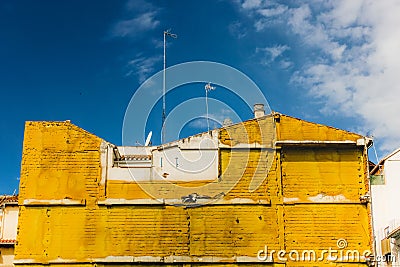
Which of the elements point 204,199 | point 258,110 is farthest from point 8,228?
point 258,110

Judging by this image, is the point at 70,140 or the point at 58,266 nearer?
the point at 58,266

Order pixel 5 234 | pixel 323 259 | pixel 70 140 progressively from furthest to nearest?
pixel 5 234, pixel 70 140, pixel 323 259

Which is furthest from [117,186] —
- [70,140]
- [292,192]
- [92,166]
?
[292,192]

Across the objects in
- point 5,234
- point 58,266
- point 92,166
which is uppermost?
point 92,166

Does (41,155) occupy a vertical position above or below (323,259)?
above

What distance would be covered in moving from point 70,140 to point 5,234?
942 centimetres

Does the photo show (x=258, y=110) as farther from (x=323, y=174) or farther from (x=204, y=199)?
(x=204, y=199)

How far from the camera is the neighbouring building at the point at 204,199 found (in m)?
22.8

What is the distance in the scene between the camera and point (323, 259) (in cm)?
2277

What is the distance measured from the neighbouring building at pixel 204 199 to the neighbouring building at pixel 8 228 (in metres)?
7.19

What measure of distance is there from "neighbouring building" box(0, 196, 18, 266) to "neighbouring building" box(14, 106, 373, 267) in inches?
283

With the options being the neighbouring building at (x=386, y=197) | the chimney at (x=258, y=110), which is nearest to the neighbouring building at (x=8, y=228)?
the chimney at (x=258, y=110)

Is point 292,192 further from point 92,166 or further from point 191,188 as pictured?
point 92,166

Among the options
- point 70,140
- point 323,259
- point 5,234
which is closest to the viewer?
point 323,259
